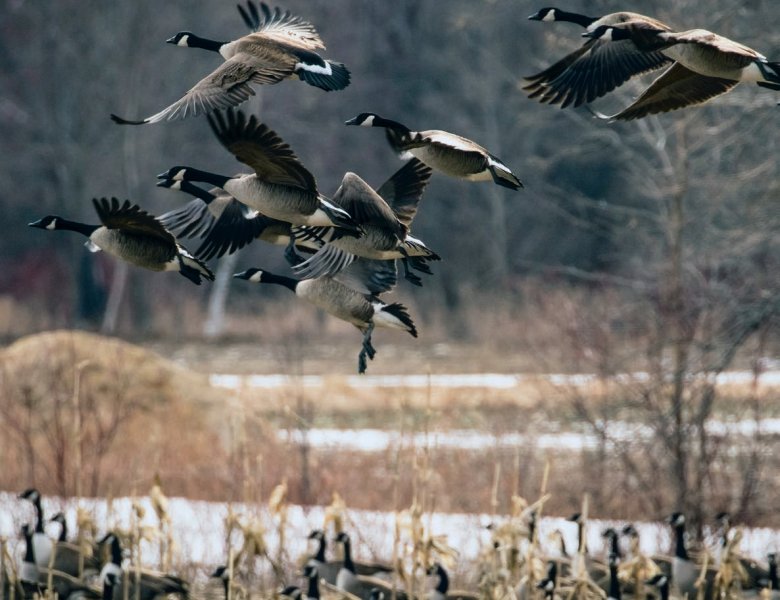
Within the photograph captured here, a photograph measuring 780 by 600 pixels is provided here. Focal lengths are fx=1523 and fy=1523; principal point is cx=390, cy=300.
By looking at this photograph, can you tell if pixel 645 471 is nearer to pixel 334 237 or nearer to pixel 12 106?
pixel 334 237

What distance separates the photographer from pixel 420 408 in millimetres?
17438

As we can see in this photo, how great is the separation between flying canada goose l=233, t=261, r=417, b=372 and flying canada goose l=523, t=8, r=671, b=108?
2.67 ft

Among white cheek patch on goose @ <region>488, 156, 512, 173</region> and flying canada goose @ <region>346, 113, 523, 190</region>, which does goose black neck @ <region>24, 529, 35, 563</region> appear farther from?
white cheek patch on goose @ <region>488, 156, 512, 173</region>

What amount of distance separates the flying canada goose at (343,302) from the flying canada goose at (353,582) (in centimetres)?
386

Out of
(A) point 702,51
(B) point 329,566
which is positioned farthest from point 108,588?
(A) point 702,51

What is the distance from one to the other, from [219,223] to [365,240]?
1.70ft

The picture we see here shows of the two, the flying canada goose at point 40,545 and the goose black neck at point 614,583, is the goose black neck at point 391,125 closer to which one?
the goose black neck at point 614,583

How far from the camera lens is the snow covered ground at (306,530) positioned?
10.6m

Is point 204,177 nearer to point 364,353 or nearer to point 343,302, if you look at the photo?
point 343,302

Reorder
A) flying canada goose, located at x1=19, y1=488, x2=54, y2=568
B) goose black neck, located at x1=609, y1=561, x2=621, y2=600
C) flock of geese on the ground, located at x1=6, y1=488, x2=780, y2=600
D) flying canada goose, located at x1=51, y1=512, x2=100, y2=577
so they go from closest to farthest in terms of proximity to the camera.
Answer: flock of geese on the ground, located at x1=6, y1=488, x2=780, y2=600, goose black neck, located at x1=609, y1=561, x2=621, y2=600, flying canada goose, located at x1=51, y1=512, x2=100, y2=577, flying canada goose, located at x1=19, y1=488, x2=54, y2=568

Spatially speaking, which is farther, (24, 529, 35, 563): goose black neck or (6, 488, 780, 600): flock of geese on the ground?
(24, 529, 35, 563): goose black neck

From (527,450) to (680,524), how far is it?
412 cm

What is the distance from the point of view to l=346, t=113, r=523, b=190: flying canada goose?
445 centimetres

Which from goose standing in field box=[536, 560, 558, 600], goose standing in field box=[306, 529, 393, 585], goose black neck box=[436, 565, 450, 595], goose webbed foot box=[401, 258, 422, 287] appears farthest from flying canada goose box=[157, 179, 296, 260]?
goose standing in field box=[306, 529, 393, 585]
